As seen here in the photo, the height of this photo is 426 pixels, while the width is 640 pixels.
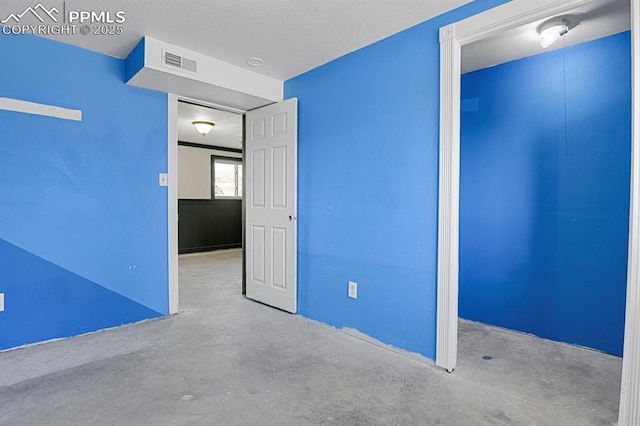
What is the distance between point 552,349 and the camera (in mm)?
2598

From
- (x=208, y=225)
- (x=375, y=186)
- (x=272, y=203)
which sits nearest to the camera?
(x=375, y=186)

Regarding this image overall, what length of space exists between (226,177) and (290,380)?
6.51 m

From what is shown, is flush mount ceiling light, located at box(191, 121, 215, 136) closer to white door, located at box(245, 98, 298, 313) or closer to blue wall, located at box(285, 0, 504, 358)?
white door, located at box(245, 98, 298, 313)

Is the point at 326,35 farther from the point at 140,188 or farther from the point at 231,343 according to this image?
the point at 231,343

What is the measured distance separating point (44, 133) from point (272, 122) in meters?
1.87

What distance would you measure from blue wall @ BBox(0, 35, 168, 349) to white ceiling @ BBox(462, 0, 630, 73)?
280cm

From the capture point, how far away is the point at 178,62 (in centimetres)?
273

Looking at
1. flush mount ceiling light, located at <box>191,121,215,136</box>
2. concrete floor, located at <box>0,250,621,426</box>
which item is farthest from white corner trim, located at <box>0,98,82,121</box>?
flush mount ceiling light, located at <box>191,121,215,136</box>

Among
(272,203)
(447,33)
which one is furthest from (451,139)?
(272,203)

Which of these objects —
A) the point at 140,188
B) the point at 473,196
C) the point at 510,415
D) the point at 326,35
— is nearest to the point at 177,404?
the point at 510,415

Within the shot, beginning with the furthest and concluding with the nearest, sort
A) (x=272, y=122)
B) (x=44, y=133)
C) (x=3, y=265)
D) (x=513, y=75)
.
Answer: (x=272, y=122) → (x=513, y=75) → (x=44, y=133) → (x=3, y=265)

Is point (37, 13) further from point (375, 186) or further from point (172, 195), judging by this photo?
point (375, 186)

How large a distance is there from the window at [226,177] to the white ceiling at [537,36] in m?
5.89

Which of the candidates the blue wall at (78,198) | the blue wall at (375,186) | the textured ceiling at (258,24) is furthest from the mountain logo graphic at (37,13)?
the blue wall at (375,186)
